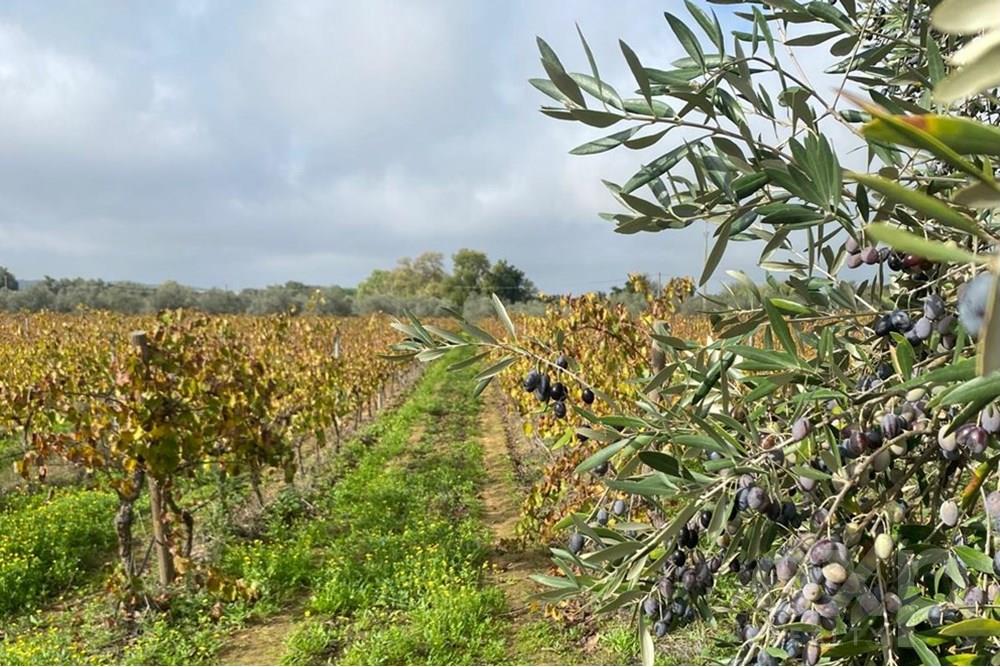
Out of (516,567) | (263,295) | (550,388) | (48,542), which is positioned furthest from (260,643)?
A: (263,295)

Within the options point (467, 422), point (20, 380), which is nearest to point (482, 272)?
point (467, 422)

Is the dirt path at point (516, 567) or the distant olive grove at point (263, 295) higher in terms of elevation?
the distant olive grove at point (263, 295)

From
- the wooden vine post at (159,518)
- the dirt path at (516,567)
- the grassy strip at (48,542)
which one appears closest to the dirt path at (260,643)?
the wooden vine post at (159,518)

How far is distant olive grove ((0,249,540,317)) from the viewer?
1588 inches

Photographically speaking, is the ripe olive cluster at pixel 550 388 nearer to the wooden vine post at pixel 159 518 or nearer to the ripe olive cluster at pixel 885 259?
the ripe olive cluster at pixel 885 259

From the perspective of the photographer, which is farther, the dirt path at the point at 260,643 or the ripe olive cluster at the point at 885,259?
the dirt path at the point at 260,643

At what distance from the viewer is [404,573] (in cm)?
546

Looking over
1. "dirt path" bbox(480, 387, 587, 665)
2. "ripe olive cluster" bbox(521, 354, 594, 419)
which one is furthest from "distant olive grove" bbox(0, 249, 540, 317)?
"ripe olive cluster" bbox(521, 354, 594, 419)

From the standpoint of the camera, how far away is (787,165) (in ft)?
3.01

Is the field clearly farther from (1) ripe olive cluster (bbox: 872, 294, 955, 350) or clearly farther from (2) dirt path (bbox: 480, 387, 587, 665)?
(1) ripe olive cluster (bbox: 872, 294, 955, 350)

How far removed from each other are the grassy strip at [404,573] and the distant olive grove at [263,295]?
19.3 metres

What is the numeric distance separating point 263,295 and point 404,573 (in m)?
47.5

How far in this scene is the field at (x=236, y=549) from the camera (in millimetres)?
4543

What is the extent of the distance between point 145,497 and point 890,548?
810cm
